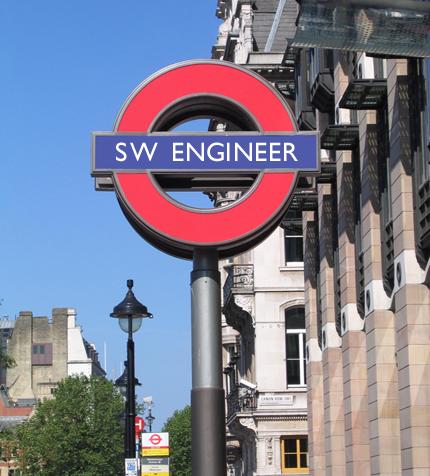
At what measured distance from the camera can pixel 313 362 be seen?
3722 centimetres

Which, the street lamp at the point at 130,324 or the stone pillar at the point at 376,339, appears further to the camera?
the street lamp at the point at 130,324

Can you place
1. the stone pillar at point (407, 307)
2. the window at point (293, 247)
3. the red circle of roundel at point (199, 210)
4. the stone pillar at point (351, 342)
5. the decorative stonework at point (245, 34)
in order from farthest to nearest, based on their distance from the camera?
the decorative stonework at point (245, 34), the window at point (293, 247), the stone pillar at point (351, 342), the stone pillar at point (407, 307), the red circle of roundel at point (199, 210)

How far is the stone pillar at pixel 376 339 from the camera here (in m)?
26.8

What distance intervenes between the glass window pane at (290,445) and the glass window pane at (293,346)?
11.0 ft

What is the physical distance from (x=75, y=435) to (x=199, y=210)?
104619 mm

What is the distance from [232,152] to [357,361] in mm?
18191

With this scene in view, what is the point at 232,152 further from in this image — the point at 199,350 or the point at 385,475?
the point at 385,475

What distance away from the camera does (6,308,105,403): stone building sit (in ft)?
584

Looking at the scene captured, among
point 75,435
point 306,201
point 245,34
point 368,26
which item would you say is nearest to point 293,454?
point 306,201

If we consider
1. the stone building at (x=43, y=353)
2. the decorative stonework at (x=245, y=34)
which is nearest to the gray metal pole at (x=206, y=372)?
the decorative stonework at (x=245, y=34)

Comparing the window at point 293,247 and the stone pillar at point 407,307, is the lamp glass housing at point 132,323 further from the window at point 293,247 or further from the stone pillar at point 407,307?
the window at point 293,247

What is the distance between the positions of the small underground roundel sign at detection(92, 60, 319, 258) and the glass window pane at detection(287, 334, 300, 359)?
38637 millimetres

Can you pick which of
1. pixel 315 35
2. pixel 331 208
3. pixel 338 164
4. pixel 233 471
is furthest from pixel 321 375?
pixel 233 471

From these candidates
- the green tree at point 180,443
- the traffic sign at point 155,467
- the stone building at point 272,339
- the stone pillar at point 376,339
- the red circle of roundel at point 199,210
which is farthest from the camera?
the green tree at point 180,443
